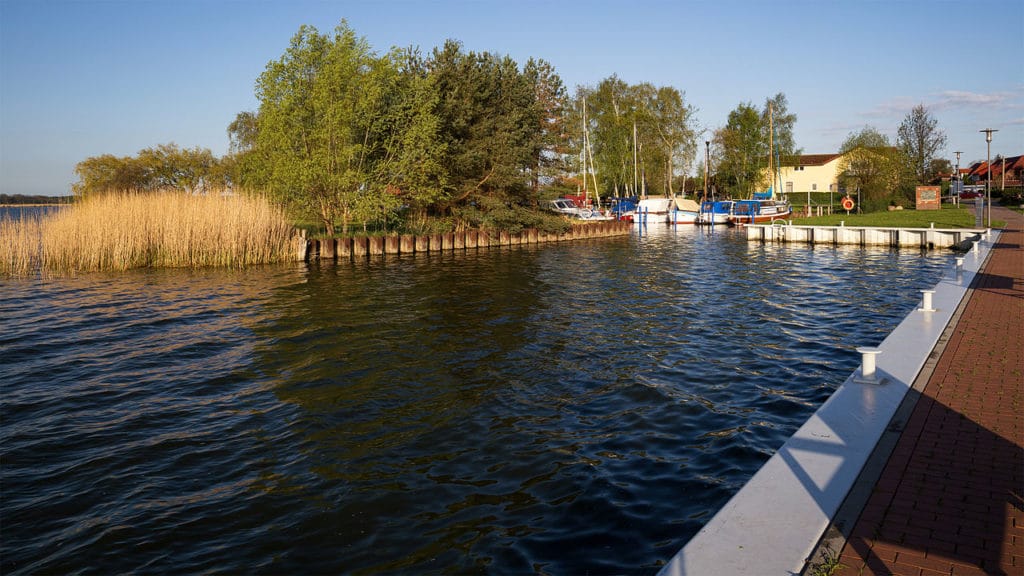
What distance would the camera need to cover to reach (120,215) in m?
24.5

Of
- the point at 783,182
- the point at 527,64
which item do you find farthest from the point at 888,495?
the point at 783,182

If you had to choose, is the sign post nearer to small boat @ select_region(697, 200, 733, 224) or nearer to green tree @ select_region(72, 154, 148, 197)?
small boat @ select_region(697, 200, 733, 224)

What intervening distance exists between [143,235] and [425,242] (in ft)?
47.6

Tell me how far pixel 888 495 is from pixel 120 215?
86.6 feet

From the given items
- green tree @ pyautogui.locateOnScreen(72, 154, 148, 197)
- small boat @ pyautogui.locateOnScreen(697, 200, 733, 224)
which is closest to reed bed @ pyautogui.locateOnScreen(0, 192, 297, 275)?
green tree @ pyautogui.locateOnScreen(72, 154, 148, 197)

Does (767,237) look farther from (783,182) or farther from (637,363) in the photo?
(783,182)

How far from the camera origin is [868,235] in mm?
35500

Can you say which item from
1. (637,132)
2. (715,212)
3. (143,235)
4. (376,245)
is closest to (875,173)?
(715,212)

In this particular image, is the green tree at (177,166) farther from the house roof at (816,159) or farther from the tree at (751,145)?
the house roof at (816,159)

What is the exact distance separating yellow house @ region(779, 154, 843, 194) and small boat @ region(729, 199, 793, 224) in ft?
90.5

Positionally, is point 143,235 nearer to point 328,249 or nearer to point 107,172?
point 328,249

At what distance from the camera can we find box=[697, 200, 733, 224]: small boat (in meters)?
60.8

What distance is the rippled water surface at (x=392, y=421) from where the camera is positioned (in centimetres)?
630

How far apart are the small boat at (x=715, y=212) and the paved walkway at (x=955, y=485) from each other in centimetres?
5291
